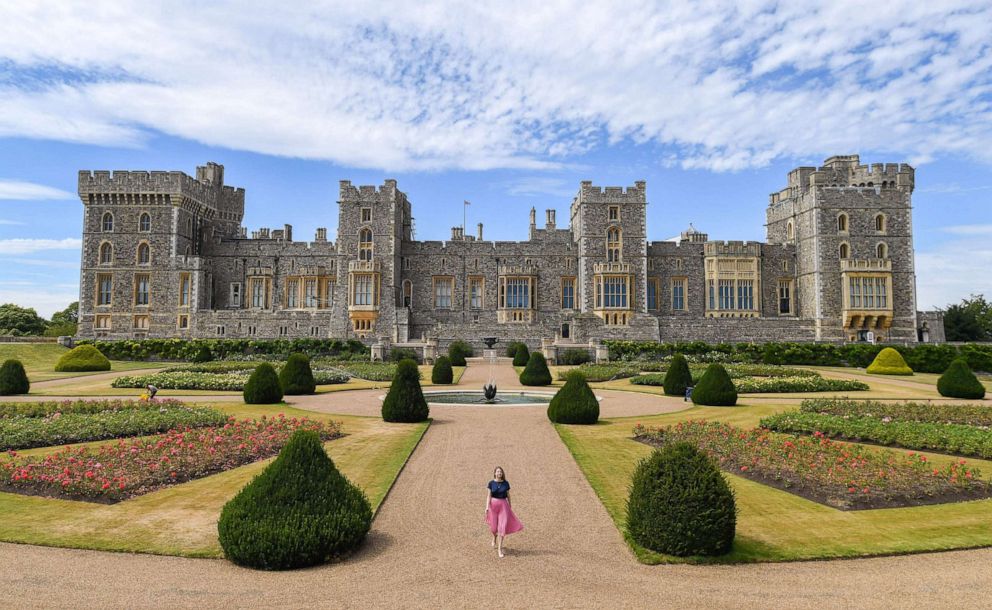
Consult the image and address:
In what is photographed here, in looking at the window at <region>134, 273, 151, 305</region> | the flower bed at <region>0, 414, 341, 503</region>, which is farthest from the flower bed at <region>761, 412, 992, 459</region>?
the window at <region>134, 273, 151, 305</region>

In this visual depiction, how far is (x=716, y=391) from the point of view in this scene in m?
20.3

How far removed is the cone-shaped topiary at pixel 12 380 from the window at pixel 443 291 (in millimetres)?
32171

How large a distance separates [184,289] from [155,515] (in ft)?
150

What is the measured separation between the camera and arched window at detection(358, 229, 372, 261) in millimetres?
49031

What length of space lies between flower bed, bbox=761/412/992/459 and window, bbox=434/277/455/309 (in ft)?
126

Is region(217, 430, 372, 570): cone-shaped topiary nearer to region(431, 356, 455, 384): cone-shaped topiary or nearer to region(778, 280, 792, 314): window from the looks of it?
region(431, 356, 455, 384): cone-shaped topiary

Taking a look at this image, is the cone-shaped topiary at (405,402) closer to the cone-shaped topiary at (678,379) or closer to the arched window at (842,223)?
the cone-shaped topiary at (678,379)

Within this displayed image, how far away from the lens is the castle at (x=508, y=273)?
47.7 meters

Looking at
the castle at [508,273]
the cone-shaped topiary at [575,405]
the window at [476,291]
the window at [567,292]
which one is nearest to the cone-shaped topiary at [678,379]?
the cone-shaped topiary at [575,405]

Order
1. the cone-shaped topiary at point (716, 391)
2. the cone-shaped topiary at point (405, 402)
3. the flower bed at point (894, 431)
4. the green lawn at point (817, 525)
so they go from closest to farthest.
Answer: the green lawn at point (817, 525) → the flower bed at point (894, 431) → the cone-shaped topiary at point (405, 402) → the cone-shaped topiary at point (716, 391)

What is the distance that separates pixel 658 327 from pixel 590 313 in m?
5.84

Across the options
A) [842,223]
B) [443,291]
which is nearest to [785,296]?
[842,223]

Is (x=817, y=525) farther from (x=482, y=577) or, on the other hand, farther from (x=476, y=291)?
(x=476, y=291)

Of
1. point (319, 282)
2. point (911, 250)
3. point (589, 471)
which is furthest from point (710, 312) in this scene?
point (589, 471)
